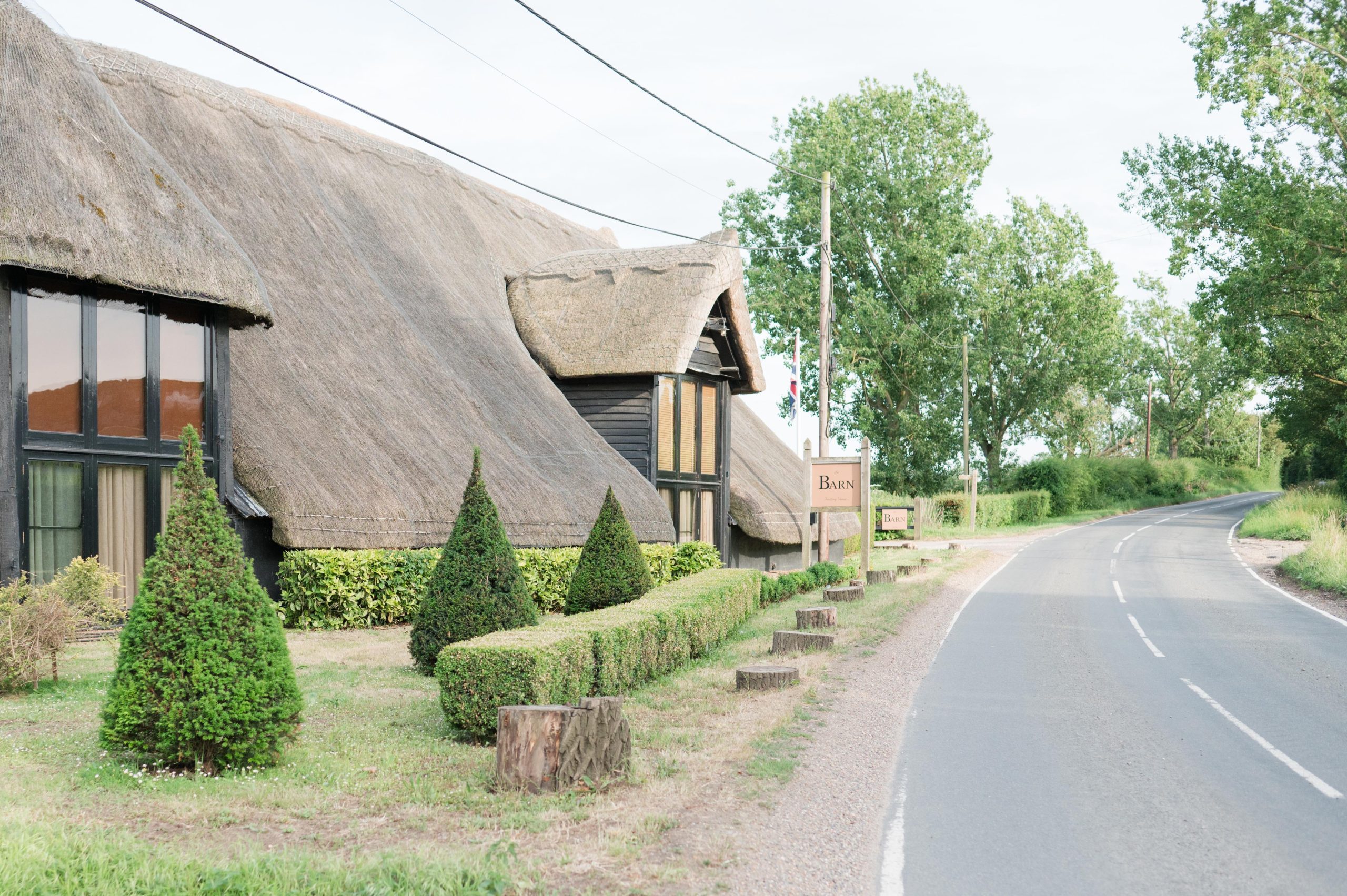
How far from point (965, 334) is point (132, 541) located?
148 ft

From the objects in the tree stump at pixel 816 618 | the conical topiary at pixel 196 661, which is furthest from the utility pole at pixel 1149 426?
the conical topiary at pixel 196 661

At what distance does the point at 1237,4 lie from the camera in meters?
31.0

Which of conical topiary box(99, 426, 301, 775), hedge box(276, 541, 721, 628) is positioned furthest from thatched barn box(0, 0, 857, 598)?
conical topiary box(99, 426, 301, 775)

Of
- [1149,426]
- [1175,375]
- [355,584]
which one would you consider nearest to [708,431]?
[355,584]

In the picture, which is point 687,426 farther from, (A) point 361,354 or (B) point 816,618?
(B) point 816,618

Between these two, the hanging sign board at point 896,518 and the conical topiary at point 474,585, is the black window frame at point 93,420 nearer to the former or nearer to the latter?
the conical topiary at point 474,585

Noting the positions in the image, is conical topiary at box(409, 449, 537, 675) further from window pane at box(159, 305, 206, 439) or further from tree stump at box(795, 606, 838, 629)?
tree stump at box(795, 606, 838, 629)

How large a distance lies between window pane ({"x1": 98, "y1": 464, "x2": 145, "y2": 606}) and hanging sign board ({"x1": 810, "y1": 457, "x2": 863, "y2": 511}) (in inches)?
479

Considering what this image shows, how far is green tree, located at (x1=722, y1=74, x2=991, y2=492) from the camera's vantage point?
156 ft

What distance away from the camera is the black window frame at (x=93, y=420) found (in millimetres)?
11141

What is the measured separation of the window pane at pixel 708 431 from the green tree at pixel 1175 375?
65.1m

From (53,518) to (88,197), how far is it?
3.67 metres

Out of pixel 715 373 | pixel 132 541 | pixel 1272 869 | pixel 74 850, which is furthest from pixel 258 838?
pixel 715 373

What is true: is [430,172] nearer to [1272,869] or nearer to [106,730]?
[106,730]
